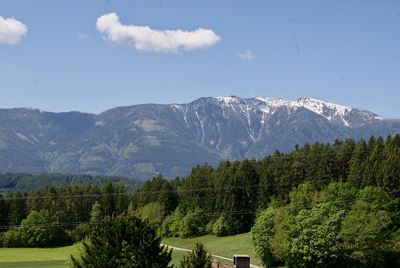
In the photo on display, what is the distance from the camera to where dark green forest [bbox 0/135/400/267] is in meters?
75.1

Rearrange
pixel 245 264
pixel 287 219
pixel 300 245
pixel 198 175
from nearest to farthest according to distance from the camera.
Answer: pixel 245 264, pixel 300 245, pixel 287 219, pixel 198 175

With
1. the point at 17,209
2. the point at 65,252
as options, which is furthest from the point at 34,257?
the point at 17,209

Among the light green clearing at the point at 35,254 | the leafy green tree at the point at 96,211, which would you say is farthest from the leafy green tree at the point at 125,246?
the leafy green tree at the point at 96,211

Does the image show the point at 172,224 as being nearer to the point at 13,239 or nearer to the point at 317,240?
the point at 13,239

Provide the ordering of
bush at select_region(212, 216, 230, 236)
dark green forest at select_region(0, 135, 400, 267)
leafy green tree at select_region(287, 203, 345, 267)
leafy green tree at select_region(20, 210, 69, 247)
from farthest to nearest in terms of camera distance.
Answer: leafy green tree at select_region(20, 210, 69, 247) < bush at select_region(212, 216, 230, 236) < dark green forest at select_region(0, 135, 400, 267) < leafy green tree at select_region(287, 203, 345, 267)

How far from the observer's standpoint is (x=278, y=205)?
11131 centimetres

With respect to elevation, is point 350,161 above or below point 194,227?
above

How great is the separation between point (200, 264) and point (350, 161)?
257 ft

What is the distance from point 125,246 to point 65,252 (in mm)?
83886

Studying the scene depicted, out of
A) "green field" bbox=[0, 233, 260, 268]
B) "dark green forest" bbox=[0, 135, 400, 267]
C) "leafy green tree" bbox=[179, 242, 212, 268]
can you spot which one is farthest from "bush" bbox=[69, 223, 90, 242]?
"leafy green tree" bbox=[179, 242, 212, 268]

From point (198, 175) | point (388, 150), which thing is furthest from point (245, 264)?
point (198, 175)

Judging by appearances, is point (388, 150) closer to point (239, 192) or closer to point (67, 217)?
point (239, 192)

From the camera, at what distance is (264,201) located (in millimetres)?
123500

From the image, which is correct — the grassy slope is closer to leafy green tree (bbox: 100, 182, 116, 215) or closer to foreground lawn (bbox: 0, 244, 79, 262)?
foreground lawn (bbox: 0, 244, 79, 262)
